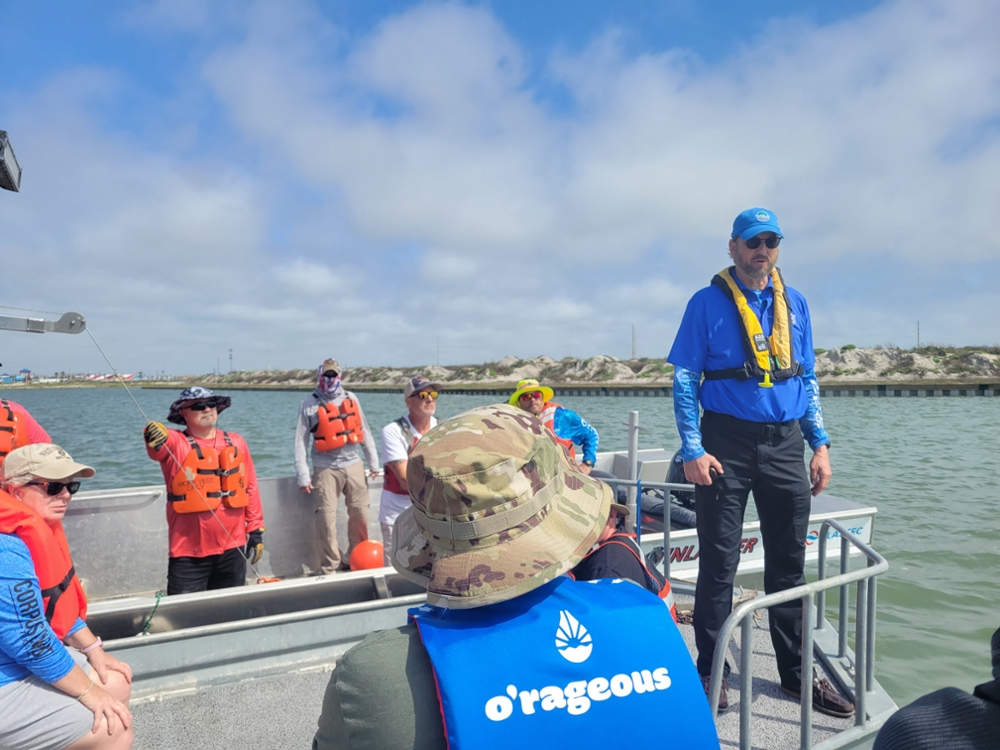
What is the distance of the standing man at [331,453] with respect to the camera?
5.27m

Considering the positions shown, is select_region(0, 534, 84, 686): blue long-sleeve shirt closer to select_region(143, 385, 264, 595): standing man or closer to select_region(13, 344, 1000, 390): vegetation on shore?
select_region(143, 385, 264, 595): standing man

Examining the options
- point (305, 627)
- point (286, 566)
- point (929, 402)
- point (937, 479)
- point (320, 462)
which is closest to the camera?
point (305, 627)

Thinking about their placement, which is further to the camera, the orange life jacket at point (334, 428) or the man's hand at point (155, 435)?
the orange life jacket at point (334, 428)

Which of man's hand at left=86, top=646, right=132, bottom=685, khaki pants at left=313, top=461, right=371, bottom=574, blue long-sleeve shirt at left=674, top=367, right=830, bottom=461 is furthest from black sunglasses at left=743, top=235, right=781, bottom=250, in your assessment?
khaki pants at left=313, top=461, right=371, bottom=574

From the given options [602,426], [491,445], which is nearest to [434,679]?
[491,445]

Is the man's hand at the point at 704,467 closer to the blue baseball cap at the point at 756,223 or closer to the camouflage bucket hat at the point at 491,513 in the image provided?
the blue baseball cap at the point at 756,223

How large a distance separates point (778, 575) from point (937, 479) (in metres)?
12.0

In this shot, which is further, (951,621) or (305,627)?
(951,621)

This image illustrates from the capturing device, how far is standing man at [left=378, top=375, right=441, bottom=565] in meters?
4.62

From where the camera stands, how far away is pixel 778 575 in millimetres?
2842

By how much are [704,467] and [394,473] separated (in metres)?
2.67

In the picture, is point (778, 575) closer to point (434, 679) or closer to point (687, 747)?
point (687, 747)

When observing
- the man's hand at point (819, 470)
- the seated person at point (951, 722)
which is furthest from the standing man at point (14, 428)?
the man's hand at point (819, 470)

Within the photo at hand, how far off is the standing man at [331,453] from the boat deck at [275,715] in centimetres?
203
